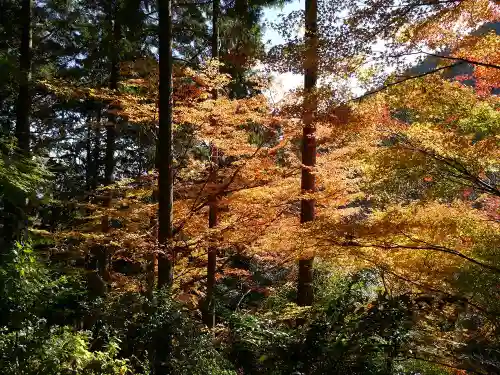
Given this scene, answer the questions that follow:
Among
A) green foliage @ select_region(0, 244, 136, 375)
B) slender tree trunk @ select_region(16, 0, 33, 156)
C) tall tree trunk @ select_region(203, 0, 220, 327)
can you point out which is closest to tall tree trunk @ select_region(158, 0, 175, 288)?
green foliage @ select_region(0, 244, 136, 375)

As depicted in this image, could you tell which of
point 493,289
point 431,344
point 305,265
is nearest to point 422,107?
point 493,289

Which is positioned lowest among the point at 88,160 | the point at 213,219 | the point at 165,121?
the point at 213,219

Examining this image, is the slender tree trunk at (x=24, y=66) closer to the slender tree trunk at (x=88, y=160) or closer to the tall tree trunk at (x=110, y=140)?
the tall tree trunk at (x=110, y=140)

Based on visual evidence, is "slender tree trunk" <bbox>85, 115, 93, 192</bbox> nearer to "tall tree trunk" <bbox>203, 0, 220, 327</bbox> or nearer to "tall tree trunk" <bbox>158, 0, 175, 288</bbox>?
"tall tree trunk" <bbox>203, 0, 220, 327</bbox>

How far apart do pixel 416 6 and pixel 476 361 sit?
12.8ft

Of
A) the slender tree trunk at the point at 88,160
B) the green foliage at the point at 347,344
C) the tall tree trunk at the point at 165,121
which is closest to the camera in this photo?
the green foliage at the point at 347,344

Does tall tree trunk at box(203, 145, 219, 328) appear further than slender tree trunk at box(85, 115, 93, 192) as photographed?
No

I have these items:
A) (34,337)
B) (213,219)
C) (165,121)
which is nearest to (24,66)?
(165,121)

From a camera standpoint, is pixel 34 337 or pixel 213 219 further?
pixel 213 219

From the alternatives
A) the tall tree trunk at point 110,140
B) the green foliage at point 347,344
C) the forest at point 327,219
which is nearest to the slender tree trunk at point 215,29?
the forest at point 327,219

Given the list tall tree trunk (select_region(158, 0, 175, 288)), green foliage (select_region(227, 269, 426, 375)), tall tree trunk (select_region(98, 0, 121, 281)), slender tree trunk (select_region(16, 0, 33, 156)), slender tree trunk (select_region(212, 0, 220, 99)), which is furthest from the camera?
tall tree trunk (select_region(98, 0, 121, 281))

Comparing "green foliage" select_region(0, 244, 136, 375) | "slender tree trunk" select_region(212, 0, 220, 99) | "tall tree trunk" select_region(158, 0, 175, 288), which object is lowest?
"green foliage" select_region(0, 244, 136, 375)

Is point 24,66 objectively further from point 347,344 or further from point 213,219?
point 347,344

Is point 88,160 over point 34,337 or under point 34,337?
over
